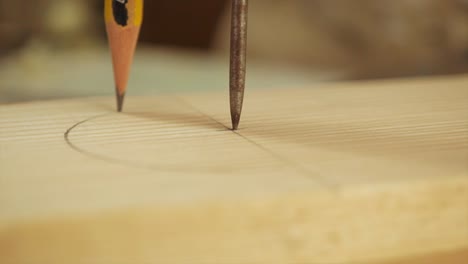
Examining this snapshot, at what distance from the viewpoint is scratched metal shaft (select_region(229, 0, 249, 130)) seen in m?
0.65

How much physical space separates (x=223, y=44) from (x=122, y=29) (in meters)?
1.79

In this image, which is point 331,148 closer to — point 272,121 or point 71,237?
point 272,121

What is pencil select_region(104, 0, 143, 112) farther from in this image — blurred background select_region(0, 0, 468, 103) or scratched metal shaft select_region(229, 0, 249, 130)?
blurred background select_region(0, 0, 468, 103)

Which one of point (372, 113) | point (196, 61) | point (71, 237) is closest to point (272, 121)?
point (372, 113)

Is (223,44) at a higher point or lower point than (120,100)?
lower

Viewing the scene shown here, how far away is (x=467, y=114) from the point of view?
0.76m

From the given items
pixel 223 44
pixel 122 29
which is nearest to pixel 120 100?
pixel 122 29

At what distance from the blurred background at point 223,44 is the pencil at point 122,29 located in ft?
2.91

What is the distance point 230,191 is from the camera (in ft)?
1.66

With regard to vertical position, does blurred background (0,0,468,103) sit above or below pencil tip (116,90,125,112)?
below

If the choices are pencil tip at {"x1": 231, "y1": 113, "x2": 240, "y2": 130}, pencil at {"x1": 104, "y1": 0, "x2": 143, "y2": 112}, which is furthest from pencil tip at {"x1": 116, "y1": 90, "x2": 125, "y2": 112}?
pencil tip at {"x1": 231, "y1": 113, "x2": 240, "y2": 130}

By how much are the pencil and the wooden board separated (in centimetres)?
7

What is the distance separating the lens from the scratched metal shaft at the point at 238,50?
646 millimetres

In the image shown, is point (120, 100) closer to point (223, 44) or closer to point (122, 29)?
point (122, 29)
